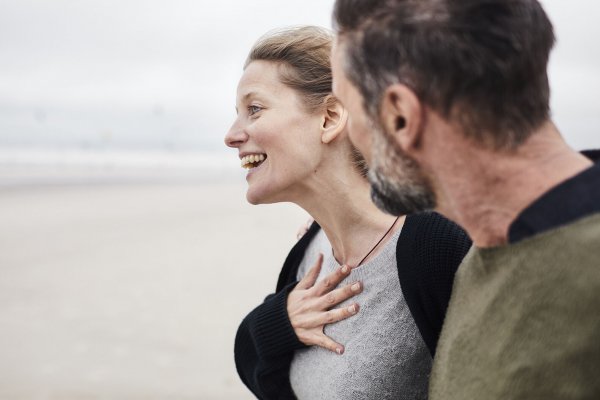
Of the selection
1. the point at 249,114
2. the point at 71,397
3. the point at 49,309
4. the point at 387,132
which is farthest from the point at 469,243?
the point at 49,309

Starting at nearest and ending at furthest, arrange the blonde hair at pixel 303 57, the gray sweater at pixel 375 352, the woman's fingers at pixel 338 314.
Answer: the gray sweater at pixel 375 352 < the woman's fingers at pixel 338 314 < the blonde hair at pixel 303 57

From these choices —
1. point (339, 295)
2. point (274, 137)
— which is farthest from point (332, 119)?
point (339, 295)

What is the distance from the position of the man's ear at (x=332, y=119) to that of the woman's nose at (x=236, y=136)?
1.07 feet

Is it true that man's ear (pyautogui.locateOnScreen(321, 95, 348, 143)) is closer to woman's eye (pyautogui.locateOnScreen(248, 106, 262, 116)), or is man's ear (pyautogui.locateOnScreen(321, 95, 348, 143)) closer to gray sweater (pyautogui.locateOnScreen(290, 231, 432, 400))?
woman's eye (pyautogui.locateOnScreen(248, 106, 262, 116))

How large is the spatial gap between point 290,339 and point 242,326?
358 mm

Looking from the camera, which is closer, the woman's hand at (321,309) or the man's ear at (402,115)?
the man's ear at (402,115)

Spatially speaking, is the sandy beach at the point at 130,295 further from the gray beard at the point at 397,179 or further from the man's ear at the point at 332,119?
the gray beard at the point at 397,179

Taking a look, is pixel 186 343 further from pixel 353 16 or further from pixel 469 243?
pixel 353 16

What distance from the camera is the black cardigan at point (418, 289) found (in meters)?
1.73

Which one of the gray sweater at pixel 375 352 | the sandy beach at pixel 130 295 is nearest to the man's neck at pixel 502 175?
the gray sweater at pixel 375 352

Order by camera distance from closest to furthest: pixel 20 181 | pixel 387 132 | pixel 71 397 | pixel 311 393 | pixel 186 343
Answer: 1. pixel 387 132
2. pixel 311 393
3. pixel 71 397
4. pixel 186 343
5. pixel 20 181

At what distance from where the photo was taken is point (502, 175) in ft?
3.89

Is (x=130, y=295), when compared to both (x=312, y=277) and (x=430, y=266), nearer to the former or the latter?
(x=312, y=277)

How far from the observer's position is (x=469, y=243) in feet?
5.86
